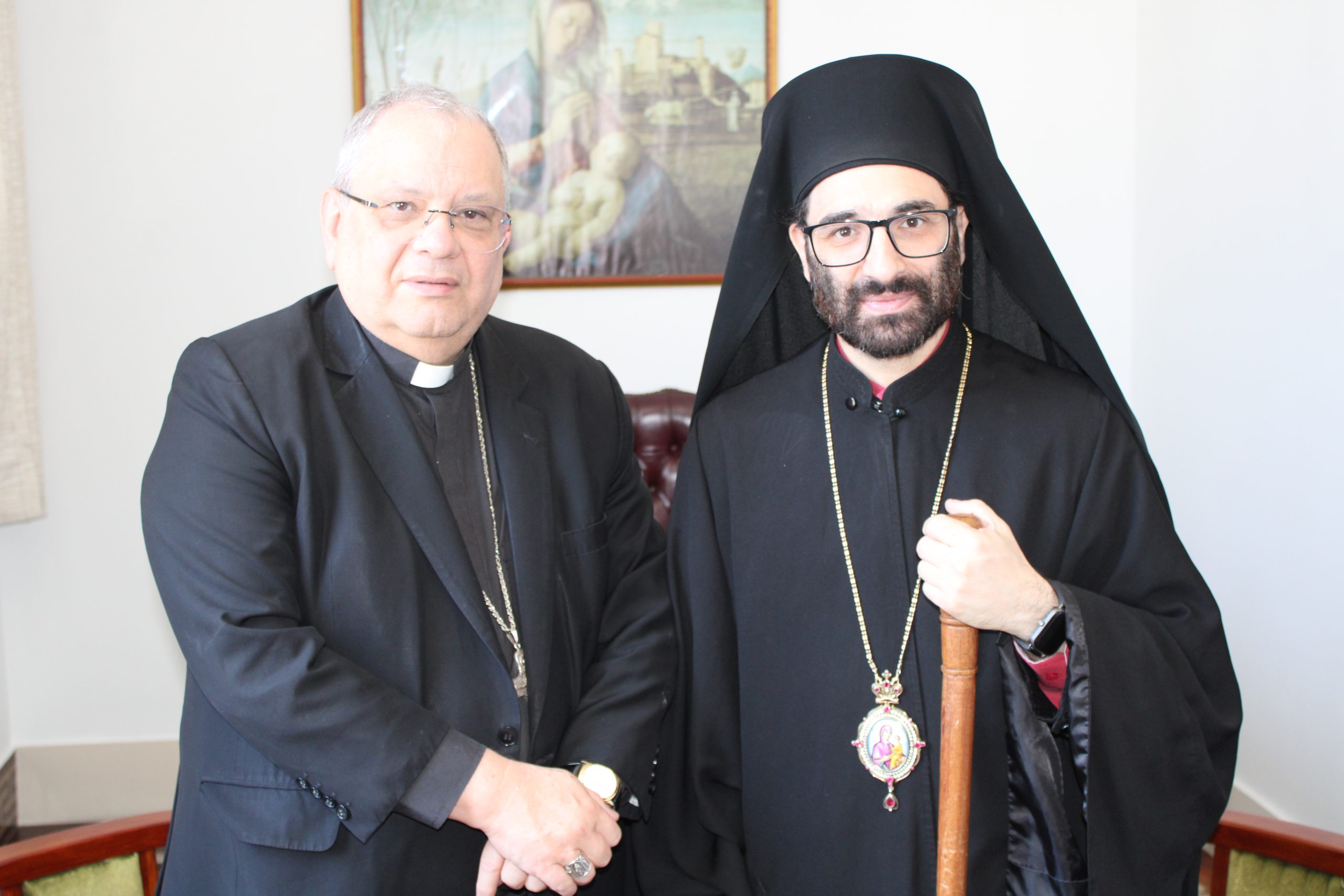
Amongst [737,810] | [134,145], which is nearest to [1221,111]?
[737,810]

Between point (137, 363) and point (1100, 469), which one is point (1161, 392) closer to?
point (1100, 469)

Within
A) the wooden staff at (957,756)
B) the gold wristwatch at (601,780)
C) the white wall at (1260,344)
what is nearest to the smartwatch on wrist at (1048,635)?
the wooden staff at (957,756)

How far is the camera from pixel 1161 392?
3.47 m

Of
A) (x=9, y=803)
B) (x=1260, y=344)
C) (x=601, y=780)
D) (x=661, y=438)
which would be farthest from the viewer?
(x=9, y=803)

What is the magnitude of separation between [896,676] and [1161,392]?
2.29 metres

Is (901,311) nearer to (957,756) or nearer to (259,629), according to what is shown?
(957,756)

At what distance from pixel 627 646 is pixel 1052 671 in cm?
68

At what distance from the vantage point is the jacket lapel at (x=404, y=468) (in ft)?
5.05

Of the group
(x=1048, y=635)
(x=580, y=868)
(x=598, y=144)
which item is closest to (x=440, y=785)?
(x=580, y=868)

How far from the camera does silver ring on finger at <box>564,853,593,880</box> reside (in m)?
1.49

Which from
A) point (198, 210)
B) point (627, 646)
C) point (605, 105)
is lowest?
point (627, 646)

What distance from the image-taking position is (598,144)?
3701 mm

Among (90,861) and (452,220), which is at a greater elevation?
(452,220)

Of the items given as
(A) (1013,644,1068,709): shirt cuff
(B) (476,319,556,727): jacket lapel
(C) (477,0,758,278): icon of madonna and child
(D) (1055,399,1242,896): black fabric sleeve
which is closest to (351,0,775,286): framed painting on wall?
(C) (477,0,758,278): icon of madonna and child
